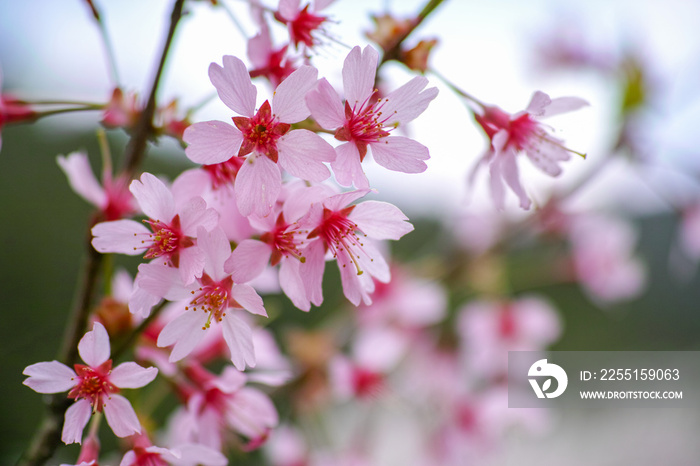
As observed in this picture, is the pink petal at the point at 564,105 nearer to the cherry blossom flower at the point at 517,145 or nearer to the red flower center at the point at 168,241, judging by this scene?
the cherry blossom flower at the point at 517,145

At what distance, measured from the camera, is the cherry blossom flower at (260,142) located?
37cm

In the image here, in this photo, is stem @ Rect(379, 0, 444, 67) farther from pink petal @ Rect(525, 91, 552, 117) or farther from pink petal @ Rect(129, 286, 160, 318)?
pink petal @ Rect(129, 286, 160, 318)

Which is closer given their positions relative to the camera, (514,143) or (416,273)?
(514,143)

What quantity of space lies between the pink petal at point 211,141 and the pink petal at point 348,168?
0.07 m

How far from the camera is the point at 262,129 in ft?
1.30

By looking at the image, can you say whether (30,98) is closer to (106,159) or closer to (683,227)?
(106,159)

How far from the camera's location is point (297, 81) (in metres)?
0.37

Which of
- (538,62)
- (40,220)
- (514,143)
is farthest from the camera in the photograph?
(40,220)

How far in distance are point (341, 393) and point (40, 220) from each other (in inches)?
44.5

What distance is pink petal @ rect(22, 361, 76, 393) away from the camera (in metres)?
0.38

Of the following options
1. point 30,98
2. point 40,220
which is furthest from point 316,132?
point 40,220

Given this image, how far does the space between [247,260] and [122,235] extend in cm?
10
